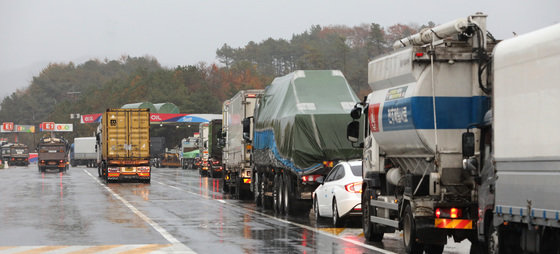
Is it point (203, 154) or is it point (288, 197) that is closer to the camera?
point (288, 197)

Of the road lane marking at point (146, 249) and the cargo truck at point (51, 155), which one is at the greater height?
the cargo truck at point (51, 155)

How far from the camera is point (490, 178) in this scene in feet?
40.5

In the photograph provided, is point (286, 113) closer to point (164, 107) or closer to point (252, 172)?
point (252, 172)

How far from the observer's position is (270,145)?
26.8 m

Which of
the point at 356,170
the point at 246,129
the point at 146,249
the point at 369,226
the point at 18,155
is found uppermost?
the point at 18,155

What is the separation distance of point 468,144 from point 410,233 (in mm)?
2143

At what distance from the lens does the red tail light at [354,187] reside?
65.4ft

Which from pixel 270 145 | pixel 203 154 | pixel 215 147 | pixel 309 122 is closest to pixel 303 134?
pixel 309 122

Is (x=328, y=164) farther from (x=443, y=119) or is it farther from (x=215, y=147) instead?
Answer: (x=215, y=147)

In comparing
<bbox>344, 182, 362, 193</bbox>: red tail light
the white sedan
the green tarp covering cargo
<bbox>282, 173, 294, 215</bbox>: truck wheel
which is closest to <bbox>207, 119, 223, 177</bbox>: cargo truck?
the green tarp covering cargo

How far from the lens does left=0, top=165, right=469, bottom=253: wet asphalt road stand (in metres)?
16.2

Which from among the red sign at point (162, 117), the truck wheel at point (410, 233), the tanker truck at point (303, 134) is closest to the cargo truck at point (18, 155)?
the red sign at point (162, 117)

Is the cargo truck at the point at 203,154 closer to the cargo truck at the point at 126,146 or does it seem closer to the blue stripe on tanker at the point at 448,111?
the cargo truck at the point at 126,146

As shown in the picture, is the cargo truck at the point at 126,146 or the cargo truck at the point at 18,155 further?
the cargo truck at the point at 18,155
